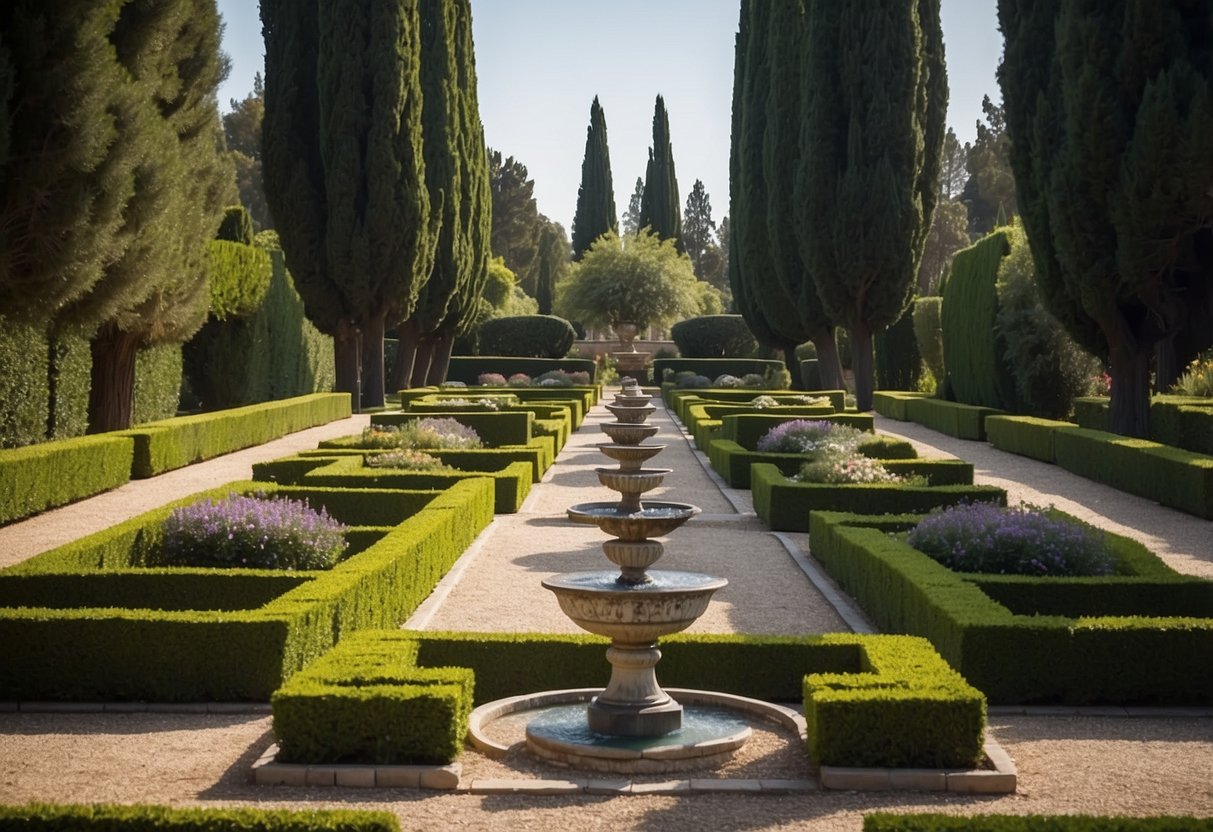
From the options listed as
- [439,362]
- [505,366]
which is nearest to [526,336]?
[505,366]

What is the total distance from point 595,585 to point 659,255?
51.3 meters

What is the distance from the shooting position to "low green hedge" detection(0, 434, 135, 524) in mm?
13508

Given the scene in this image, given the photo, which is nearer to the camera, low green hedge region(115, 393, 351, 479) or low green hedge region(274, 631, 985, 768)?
low green hedge region(274, 631, 985, 768)

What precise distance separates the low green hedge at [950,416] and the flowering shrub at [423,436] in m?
10.4

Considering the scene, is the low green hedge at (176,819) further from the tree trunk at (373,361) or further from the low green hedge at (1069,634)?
the tree trunk at (373,361)

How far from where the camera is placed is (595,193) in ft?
228

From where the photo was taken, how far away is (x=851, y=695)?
19.5 ft

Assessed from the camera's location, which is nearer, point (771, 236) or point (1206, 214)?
point (1206, 214)

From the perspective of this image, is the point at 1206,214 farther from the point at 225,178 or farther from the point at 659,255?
the point at 659,255

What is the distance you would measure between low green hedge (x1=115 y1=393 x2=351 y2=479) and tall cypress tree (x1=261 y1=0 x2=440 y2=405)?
3033 mm

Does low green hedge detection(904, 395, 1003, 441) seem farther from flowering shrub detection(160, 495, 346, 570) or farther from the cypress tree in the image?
flowering shrub detection(160, 495, 346, 570)

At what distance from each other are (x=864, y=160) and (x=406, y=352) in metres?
14.0

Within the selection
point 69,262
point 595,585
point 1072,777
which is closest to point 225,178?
point 69,262

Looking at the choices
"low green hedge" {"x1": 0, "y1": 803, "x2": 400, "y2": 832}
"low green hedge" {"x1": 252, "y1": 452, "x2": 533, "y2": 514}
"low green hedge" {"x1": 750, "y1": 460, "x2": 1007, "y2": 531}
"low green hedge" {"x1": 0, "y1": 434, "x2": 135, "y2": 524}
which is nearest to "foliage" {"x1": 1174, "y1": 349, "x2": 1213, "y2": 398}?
"low green hedge" {"x1": 750, "y1": 460, "x2": 1007, "y2": 531}
